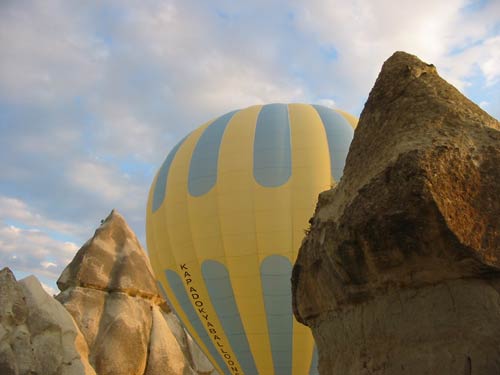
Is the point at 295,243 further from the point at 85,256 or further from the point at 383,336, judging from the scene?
the point at 85,256

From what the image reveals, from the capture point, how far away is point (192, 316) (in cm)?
1426

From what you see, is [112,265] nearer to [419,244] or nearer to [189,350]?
[189,350]

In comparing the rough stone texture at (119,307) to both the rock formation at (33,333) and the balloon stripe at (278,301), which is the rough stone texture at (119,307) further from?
the balloon stripe at (278,301)

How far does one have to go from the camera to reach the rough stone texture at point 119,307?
759 inches

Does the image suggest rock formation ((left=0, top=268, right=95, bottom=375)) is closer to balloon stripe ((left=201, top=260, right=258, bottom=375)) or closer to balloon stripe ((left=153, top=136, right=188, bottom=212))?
balloon stripe ((left=153, top=136, right=188, bottom=212))

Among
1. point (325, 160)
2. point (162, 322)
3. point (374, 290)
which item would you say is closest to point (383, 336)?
point (374, 290)

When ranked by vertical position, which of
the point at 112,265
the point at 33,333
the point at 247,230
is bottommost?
the point at 33,333

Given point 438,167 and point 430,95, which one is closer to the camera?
point 438,167

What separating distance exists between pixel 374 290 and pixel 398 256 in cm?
32

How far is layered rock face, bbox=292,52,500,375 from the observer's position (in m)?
3.22

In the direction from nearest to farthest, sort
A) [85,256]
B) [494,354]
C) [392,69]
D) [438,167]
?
[494,354] → [438,167] → [392,69] → [85,256]

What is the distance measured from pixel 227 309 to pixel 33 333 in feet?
19.4

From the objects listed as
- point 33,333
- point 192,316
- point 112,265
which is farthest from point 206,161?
point 112,265

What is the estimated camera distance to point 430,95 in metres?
3.82
